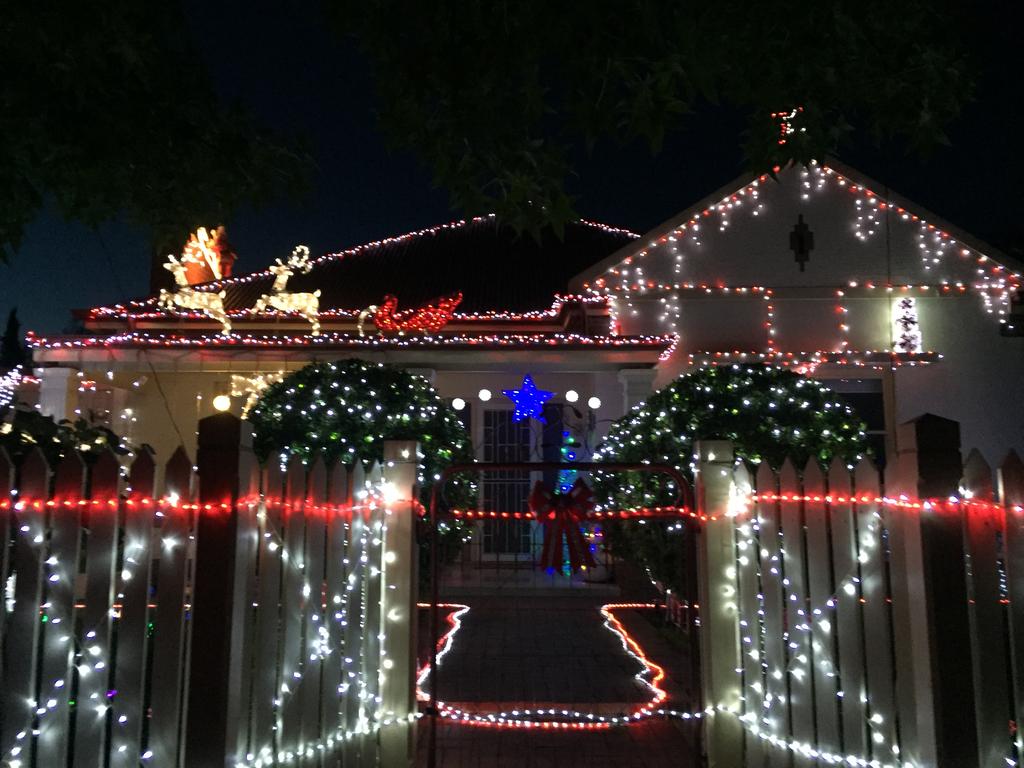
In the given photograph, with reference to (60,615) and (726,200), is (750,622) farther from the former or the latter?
(726,200)

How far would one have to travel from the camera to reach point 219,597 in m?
3.57

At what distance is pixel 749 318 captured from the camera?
1250 cm

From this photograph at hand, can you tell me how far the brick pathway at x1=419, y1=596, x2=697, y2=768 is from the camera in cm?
511

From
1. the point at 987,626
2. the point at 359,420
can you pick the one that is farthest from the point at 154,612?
the point at 359,420

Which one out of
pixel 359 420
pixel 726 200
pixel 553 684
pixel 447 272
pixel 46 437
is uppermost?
pixel 447 272

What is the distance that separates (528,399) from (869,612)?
8.78 meters

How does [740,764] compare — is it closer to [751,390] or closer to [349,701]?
[349,701]

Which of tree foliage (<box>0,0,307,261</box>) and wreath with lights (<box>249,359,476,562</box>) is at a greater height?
tree foliage (<box>0,0,307,261</box>)

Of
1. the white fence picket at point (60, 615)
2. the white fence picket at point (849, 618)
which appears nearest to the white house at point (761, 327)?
the white fence picket at point (849, 618)

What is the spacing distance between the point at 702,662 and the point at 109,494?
10.8 ft

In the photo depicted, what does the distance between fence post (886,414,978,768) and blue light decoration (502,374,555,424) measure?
8.86 meters

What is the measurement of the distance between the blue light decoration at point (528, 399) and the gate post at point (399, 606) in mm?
7593

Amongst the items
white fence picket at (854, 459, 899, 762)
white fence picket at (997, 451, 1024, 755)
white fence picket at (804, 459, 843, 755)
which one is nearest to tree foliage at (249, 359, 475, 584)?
white fence picket at (804, 459, 843, 755)

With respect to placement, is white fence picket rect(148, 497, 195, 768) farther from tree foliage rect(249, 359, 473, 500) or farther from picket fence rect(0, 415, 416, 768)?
tree foliage rect(249, 359, 473, 500)
